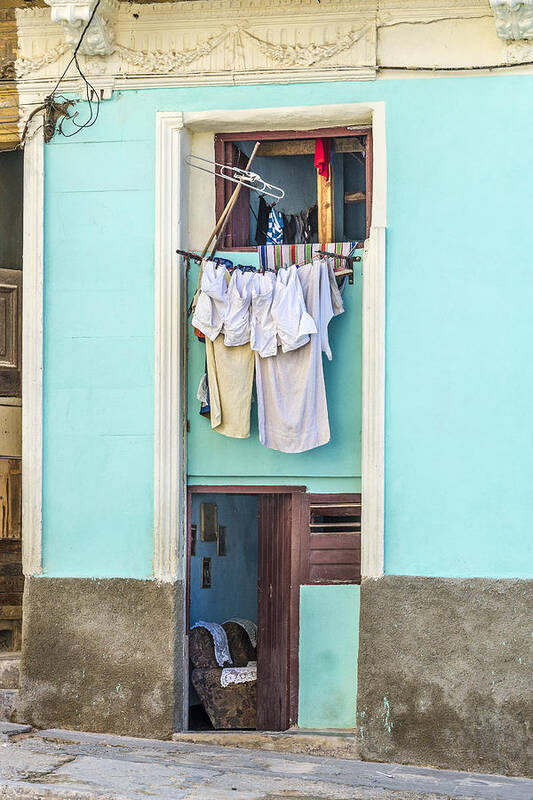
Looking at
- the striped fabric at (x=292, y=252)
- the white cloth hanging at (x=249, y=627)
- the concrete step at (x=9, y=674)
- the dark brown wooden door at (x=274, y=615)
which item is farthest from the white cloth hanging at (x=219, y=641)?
the striped fabric at (x=292, y=252)

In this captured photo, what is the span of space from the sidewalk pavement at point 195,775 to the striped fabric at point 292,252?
3.84 m

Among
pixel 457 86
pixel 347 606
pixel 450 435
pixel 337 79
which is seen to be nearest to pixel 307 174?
pixel 337 79

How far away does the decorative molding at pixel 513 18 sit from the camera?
8180 mm

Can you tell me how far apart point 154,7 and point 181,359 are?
2862 mm

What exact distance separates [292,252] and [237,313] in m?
0.74

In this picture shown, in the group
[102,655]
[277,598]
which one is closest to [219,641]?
[277,598]

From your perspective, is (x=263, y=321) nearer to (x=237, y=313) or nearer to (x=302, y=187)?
(x=237, y=313)

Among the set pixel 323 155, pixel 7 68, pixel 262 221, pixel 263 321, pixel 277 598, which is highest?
pixel 7 68

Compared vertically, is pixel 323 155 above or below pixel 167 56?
below

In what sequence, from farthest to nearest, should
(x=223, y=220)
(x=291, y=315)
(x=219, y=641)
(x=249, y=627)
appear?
(x=249, y=627), (x=219, y=641), (x=223, y=220), (x=291, y=315)

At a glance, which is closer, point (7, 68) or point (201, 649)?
point (7, 68)

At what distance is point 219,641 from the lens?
9539 mm

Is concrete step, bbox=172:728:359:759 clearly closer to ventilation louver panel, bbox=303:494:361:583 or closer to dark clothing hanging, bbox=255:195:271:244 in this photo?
ventilation louver panel, bbox=303:494:361:583

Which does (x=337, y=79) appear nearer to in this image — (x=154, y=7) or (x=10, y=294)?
(x=154, y=7)
